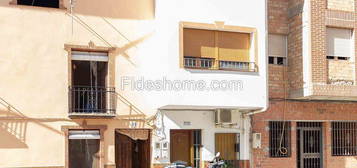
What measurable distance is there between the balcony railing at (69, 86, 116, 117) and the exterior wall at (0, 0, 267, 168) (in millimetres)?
259

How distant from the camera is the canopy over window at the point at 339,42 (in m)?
15.4

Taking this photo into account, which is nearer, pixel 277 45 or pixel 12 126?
pixel 12 126

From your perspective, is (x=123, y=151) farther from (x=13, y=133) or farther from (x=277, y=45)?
(x=277, y=45)

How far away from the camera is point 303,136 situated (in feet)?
53.5

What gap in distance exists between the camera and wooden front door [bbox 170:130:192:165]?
1477cm

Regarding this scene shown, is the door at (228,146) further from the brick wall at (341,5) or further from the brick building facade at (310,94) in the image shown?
the brick wall at (341,5)

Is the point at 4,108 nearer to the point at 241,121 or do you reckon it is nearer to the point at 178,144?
the point at 178,144

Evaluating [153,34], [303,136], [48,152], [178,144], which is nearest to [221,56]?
[153,34]

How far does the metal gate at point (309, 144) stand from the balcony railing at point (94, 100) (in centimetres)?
666

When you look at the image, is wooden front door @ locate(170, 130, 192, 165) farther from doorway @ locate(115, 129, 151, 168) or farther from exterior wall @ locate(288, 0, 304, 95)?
exterior wall @ locate(288, 0, 304, 95)

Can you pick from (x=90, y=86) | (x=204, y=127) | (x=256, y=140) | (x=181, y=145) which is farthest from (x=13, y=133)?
(x=256, y=140)

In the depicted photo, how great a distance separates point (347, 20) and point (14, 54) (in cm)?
1044

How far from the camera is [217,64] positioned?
13844 mm

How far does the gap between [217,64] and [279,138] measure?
12.7ft
